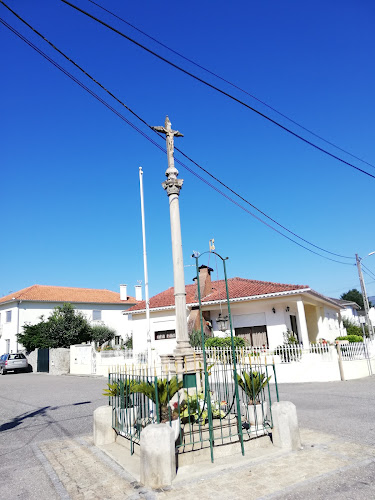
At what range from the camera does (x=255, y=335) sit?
18.8m

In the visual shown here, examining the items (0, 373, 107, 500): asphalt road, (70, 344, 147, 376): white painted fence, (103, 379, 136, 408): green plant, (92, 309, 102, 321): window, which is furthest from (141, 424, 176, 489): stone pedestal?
(92, 309, 102, 321): window

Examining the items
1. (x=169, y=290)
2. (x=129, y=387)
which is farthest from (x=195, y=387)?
(x=169, y=290)

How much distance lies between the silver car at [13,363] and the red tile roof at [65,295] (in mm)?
6951

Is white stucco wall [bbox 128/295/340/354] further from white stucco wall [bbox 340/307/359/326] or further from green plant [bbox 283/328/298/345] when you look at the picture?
white stucco wall [bbox 340/307/359/326]

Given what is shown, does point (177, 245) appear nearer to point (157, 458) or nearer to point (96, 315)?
point (157, 458)

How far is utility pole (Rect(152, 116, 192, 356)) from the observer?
7.52m

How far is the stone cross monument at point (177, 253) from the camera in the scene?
293 inches

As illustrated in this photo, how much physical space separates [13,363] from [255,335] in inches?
673

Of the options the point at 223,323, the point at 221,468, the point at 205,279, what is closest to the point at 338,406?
the point at 221,468

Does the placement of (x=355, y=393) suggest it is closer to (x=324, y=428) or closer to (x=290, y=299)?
(x=324, y=428)

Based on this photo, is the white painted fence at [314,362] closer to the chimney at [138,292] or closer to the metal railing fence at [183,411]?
the metal railing fence at [183,411]

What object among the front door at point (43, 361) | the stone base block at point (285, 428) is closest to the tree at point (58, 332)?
the front door at point (43, 361)

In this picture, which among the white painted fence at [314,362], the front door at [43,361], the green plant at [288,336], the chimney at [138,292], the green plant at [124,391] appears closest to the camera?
the green plant at [124,391]

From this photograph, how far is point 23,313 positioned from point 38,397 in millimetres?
20603
